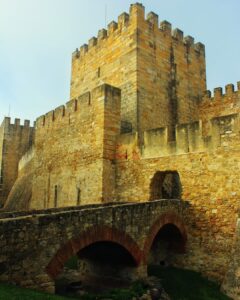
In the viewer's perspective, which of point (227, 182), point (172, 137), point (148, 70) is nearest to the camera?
point (227, 182)

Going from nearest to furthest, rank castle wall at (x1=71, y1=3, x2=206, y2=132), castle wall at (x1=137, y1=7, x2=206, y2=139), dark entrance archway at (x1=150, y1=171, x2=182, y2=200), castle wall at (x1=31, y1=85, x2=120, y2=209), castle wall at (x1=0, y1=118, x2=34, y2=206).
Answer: dark entrance archway at (x1=150, y1=171, x2=182, y2=200), castle wall at (x1=31, y1=85, x2=120, y2=209), castle wall at (x1=71, y1=3, x2=206, y2=132), castle wall at (x1=137, y1=7, x2=206, y2=139), castle wall at (x1=0, y1=118, x2=34, y2=206)

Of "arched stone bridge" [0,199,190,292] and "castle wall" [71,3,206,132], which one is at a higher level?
"castle wall" [71,3,206,132]

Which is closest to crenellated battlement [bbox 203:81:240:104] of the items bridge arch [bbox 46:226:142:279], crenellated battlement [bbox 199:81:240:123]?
crenellated battlement [bbox 199:81:240:123]

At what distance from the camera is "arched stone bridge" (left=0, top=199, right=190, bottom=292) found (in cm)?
663

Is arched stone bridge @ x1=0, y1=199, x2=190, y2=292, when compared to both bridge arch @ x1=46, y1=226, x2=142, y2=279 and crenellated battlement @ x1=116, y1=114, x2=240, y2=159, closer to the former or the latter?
bridge arch @ x1=46, y1=226, x2=142, y2=279

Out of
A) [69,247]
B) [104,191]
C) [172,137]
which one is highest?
[172,137]

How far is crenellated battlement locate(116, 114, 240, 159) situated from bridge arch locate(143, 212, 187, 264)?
244 centimetres

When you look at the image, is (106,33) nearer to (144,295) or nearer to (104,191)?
(104,191)

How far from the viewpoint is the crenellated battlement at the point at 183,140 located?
35.9ft

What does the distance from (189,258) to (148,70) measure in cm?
876

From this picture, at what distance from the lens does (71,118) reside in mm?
16047

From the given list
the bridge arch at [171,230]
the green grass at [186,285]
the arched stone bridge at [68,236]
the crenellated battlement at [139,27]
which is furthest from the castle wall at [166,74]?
the green grass at [186,285]

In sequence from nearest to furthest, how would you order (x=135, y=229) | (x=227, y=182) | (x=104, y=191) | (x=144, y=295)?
(x=144, y=295)
(x=135, y=229)
(x=227, y=182)
(x=104, y=191)

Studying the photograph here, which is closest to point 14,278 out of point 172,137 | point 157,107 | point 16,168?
point 172,137
